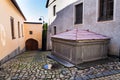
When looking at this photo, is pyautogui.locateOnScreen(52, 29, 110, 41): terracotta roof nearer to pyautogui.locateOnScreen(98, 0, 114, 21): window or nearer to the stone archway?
pyautogui.locateOnScreen(98, 0, 114, 21): window

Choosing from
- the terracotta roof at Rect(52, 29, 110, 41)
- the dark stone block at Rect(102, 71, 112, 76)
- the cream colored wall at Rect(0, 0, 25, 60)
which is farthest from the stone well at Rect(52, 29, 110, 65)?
the cream colored wall at Rect(0, 0, 25, 60)

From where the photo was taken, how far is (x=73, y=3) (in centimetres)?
916

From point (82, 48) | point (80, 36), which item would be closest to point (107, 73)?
point (82, 48)

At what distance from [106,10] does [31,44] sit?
1352 centimetres

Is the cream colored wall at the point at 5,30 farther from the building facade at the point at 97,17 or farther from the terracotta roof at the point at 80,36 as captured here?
the building facade at the point at 97,17

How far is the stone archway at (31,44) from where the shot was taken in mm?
17753

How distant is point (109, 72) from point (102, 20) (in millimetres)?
3362

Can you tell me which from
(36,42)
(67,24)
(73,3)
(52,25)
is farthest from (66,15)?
(36,42)

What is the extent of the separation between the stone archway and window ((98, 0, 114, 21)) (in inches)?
496

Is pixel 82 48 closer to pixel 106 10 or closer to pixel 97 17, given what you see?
pixel 97 17

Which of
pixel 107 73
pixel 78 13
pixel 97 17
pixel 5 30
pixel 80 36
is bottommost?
pixel 107 73

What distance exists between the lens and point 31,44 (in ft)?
58.9

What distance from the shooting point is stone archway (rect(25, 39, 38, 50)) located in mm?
17753

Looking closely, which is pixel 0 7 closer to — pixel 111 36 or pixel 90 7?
pixel 90 7
